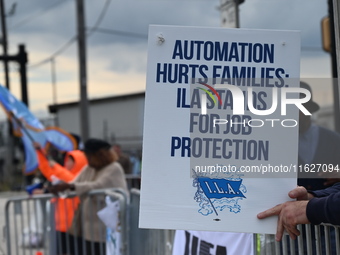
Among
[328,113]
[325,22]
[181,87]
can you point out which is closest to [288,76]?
[181,87]

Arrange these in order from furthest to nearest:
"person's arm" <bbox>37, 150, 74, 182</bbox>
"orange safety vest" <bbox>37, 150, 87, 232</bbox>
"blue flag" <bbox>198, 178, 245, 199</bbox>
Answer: "person's arm" <bbox>37, 150, 74, 182</bbox> < "orange safety vest" <bbox>37, 150, 87, 232</bbox> < "blue flag" <bbox>198, 178, 245, 199</bbox>

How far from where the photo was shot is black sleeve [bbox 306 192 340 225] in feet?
7.57

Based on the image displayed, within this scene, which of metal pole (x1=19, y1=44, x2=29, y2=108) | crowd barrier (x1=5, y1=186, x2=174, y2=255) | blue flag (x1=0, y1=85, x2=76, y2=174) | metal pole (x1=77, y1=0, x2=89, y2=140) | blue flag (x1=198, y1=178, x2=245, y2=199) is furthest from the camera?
metal pole (x1=19, y1=44, x2=29, y2=108)

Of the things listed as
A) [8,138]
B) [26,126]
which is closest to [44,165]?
[26,126]

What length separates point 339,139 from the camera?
371cm

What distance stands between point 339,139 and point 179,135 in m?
1.43

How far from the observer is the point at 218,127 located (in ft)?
8.71

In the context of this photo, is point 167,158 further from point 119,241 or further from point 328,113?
point 328,113

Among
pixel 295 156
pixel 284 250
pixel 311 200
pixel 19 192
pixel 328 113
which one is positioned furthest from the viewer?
pixel 19 192

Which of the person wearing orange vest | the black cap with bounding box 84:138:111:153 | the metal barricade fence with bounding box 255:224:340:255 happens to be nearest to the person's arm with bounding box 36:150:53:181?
the person wearing orange vest

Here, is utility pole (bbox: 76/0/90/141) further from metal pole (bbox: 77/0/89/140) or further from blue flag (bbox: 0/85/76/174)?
blue flag (bbox: 0/85/76/174)

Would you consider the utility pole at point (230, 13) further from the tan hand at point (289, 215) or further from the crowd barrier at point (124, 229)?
the tan hand at point (289, 215)

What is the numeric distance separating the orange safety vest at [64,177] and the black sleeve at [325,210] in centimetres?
449

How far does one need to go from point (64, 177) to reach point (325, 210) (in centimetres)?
510
